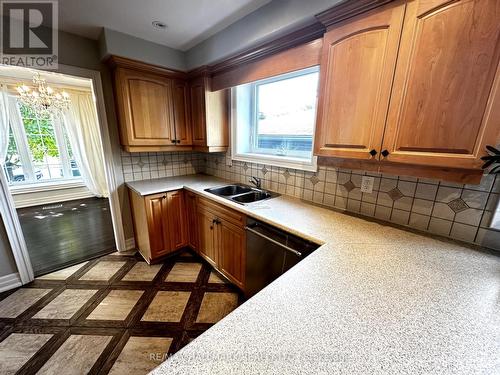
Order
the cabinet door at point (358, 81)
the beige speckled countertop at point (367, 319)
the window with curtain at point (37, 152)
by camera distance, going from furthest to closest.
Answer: the window with curtain at point (37, 152)
the cabinet door at point (358, 81)
the beige speckled countertop at point (367, 319)

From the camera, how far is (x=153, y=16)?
5.45ft

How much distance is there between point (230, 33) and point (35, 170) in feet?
16.7

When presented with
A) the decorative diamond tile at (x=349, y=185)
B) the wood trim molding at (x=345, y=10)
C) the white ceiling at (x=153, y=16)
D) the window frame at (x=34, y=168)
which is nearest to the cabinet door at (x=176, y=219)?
the white ceiling at (x=153, y=16)

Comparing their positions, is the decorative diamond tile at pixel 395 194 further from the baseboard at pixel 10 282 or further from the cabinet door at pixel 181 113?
the baseboard at pixel 10 282

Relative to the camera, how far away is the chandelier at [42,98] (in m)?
3.18

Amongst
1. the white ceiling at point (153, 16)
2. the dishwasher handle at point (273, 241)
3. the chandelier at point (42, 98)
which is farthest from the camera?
the chandelier at point (42, 98)

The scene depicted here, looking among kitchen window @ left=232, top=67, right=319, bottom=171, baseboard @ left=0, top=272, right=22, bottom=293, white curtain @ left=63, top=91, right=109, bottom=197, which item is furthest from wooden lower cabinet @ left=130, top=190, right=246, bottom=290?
white curtain @ left=63, top=91, right=109, bottom=197

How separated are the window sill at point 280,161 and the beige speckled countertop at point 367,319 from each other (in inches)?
31.7

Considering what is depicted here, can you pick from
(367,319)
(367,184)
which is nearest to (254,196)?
(367,184)

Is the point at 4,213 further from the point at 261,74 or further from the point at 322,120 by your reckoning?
the point at 322,120

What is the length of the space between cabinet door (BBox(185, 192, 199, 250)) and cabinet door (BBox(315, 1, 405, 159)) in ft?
4.99

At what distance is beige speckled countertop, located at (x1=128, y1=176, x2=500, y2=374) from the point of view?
20.2 inches

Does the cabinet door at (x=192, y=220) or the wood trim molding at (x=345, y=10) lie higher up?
the wood trim molding at (x=345, y=10)

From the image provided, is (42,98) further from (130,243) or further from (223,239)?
(223,239)
